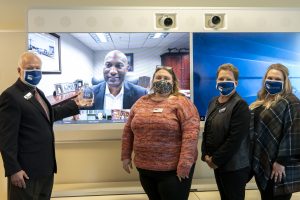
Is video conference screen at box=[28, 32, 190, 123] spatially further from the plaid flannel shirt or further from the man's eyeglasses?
the plaid flannel shirt

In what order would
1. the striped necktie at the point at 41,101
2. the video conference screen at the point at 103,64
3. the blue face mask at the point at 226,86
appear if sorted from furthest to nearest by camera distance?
the video conference screen at the point at 103,64 < the blue face mask at the point at 226,86 < the striped necktie at the point at 41,101

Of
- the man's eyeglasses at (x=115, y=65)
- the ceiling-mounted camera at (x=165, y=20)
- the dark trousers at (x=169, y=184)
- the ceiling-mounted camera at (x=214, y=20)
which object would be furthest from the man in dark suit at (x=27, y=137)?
the ceiling-mounted camera at (x=214, y=20)

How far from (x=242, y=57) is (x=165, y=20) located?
1020 millimetres

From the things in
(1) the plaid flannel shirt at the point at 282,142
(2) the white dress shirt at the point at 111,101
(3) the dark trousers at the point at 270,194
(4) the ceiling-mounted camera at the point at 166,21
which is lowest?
(3) the dark trousers at the point at 270,194

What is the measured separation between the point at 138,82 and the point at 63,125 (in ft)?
3.17

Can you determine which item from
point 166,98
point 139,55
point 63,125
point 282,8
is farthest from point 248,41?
point 63,125

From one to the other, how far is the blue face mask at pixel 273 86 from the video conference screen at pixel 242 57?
4.81 feet

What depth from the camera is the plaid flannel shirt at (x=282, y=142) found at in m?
2.32

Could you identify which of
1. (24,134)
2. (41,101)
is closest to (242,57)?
(41,101)

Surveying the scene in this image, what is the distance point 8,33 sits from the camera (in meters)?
4.00

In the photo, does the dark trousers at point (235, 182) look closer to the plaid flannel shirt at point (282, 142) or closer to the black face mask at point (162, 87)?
the plaid flannel shirt at point (282, 142)

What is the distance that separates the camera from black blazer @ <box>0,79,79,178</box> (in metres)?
2.15

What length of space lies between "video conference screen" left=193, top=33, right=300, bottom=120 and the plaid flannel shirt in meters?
1.50

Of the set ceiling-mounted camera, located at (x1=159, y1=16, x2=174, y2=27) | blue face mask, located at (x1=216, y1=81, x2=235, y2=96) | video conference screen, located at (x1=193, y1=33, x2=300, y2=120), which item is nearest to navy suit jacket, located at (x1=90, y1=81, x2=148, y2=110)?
video conference screen, located at (x1=193, y1=33, x2=300, y2=120)
